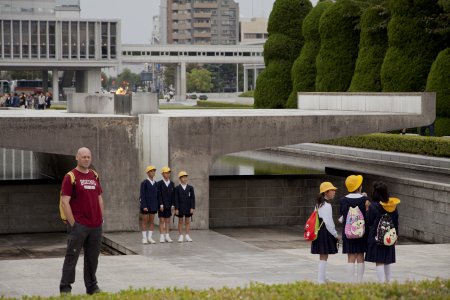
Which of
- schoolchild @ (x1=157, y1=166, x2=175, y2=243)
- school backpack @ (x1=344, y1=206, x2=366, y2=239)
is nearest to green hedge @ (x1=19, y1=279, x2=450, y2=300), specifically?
school backpack @ (x1=344, y1=206, x2=366, y2=239)

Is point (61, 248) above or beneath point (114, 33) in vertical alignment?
beneath

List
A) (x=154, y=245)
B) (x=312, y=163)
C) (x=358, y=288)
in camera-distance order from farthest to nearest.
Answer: (x=312, y=163), (x=154, y=245), (x=358, y=288)

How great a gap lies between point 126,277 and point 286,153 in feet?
99.5

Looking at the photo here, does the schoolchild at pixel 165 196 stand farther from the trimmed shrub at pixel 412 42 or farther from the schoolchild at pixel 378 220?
the trimmed shrub at pixel 412 42

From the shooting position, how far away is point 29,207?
1068 inches

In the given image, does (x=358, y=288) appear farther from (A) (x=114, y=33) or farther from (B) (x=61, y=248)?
(A) (x=114, y=33)

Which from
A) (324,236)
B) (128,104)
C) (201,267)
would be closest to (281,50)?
(128,104)

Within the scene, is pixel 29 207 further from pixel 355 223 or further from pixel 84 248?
pixel 355 223

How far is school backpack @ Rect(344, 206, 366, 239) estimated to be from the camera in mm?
13977

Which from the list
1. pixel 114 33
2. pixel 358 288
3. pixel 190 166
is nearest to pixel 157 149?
pixel 190 166

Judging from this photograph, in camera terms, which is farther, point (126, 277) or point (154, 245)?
point (154, 245)

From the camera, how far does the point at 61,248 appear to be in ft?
76.8

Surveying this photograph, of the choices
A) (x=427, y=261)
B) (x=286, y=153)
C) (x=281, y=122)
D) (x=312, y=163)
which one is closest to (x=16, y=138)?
(x=281, y=122)

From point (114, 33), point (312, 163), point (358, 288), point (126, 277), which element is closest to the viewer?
point (358, 288)
